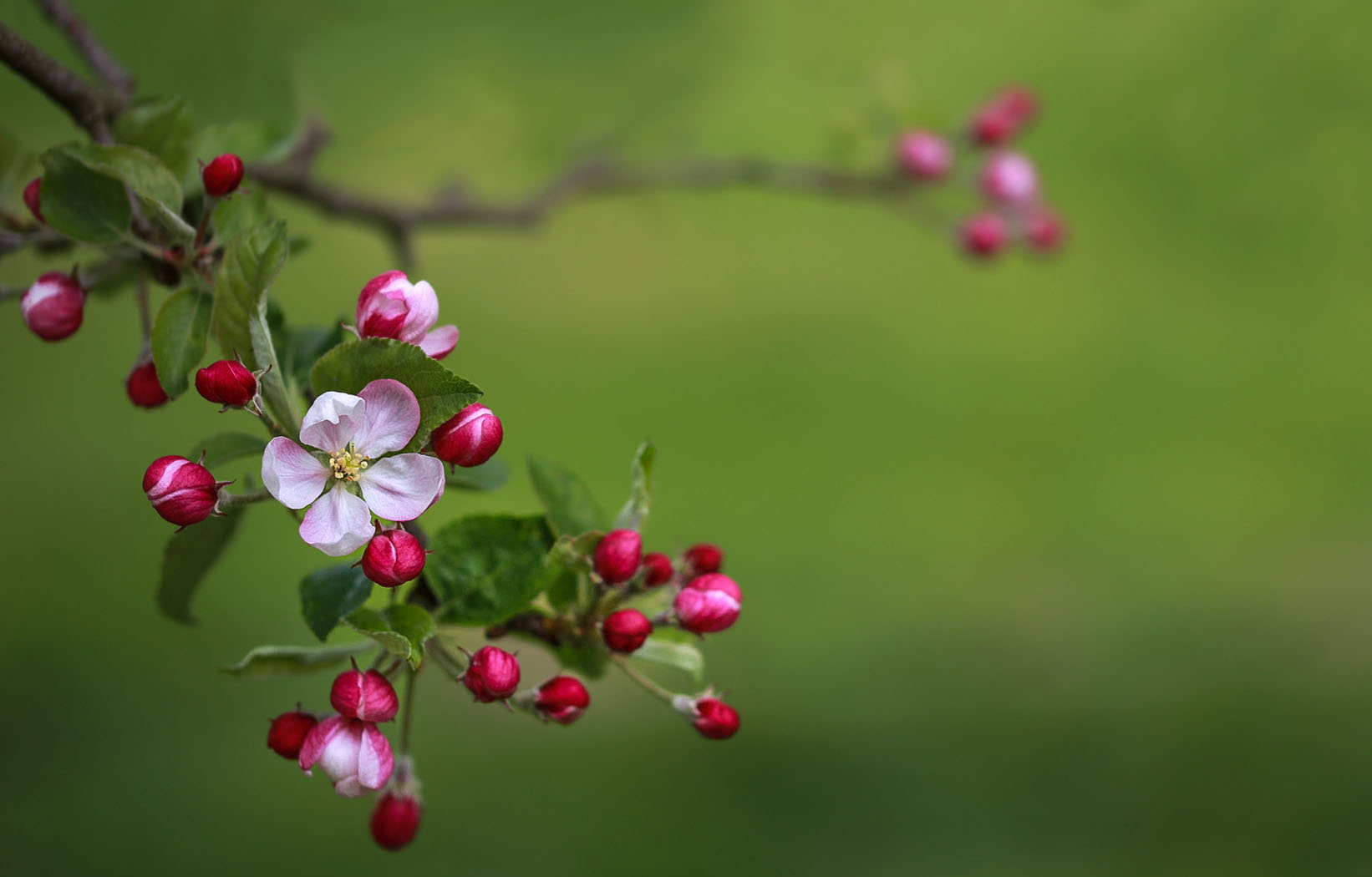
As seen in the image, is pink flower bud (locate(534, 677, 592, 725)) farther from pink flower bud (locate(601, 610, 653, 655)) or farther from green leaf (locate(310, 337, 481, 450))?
green leaf (locate(310, 337, 481, 450))

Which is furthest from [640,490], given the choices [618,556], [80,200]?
[80,200]

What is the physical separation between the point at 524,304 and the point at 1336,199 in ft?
4.42

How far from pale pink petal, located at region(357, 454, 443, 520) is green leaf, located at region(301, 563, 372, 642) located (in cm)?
6

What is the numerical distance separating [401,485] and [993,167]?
2.65 ft

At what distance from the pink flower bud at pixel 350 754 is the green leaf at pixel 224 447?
0.11 m

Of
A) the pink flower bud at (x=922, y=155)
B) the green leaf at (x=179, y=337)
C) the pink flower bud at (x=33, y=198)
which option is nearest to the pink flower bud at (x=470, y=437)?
the green leaf at (x=179, y=337)

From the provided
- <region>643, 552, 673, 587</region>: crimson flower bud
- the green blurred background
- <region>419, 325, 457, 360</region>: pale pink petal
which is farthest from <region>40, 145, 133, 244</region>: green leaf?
the green blurred background

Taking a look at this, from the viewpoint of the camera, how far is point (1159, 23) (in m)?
1.57

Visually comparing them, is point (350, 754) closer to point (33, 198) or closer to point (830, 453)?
point (33, 198)

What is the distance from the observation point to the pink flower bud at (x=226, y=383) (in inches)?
13.6

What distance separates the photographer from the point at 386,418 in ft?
1.19

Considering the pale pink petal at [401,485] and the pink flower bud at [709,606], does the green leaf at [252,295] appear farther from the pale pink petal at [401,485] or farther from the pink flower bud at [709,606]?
the pink flower bud at [709,606]

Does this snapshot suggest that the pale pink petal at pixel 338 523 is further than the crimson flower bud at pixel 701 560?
No

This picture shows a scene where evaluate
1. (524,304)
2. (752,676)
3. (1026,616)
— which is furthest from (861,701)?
(524,304)
